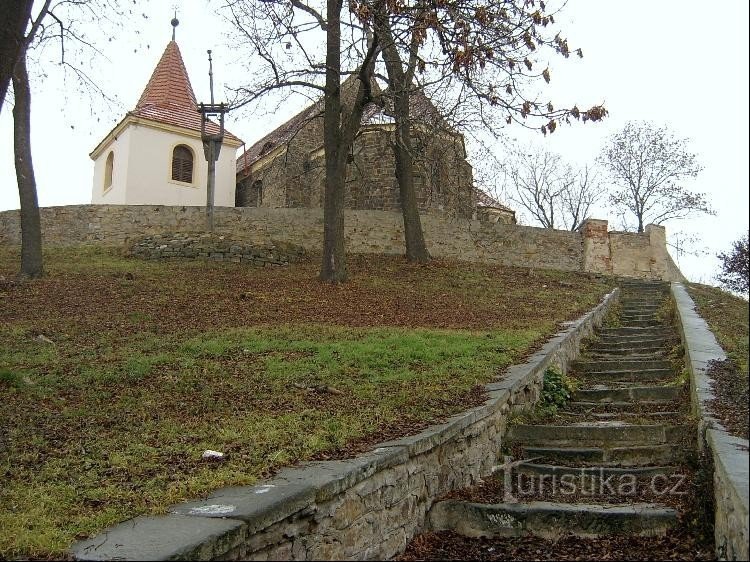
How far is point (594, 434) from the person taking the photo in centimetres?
584

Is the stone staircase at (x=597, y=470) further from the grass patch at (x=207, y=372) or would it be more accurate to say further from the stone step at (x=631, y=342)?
the stone step at (x=631, y=342)

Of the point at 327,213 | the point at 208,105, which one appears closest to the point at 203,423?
the point at 327,213

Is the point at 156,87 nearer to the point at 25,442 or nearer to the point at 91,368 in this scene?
the point at 91,368

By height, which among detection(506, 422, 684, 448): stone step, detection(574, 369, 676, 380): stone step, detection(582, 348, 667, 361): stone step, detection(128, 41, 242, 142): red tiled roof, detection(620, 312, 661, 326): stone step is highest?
detection(128, 41, 242, 142): red tiled roof

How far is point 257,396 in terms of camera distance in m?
6.44

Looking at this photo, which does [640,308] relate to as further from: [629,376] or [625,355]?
[629,376]

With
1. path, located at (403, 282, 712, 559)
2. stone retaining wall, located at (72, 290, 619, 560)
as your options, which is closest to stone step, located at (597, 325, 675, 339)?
path, located at (403, 282, 712, 559)

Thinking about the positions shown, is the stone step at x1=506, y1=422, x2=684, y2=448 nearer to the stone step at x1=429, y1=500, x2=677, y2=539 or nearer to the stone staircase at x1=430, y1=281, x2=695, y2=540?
the stone staircase at x1=430, y1=281, x2=695, y2=540

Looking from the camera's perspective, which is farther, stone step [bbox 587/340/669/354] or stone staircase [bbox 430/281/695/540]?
stone step [bbox 587/340/669/354]

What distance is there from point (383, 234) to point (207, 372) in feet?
43.4

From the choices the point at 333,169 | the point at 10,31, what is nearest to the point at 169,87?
the point at 333,169

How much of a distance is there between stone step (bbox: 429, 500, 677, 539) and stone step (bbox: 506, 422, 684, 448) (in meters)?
1.29

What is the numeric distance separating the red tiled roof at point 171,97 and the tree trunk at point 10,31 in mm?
22239

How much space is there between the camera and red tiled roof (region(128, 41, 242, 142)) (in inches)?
1046
